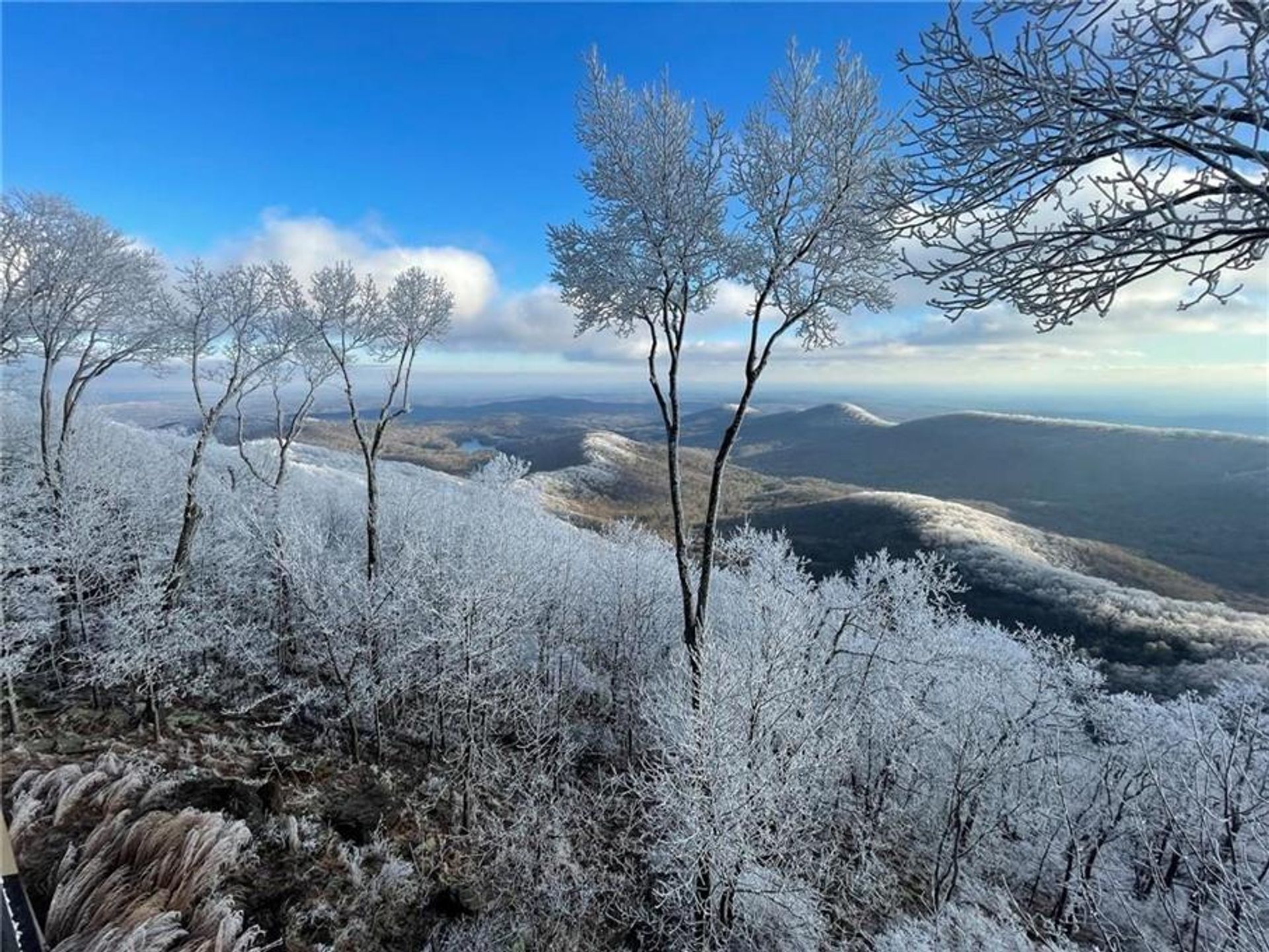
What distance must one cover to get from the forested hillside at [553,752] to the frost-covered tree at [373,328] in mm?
3626

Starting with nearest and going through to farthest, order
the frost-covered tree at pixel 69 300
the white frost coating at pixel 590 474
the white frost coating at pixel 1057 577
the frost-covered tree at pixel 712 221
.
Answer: the frost-covered tree at pixel 712 221
the frost-covered tree at pixel 69 300
the white frost coating at pixel 1057 577
the white frost coating at pixel 590 474

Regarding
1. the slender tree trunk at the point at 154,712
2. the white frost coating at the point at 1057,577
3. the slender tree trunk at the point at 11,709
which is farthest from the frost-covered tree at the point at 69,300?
the white frost coating at the point at 1057,577

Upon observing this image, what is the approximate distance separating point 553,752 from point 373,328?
33.7 feet

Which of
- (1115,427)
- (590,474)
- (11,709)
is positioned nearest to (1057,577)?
(11,709)

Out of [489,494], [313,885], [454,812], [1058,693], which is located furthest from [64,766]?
[489,494]

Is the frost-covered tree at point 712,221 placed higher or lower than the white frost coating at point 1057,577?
higher

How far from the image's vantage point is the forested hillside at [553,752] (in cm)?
726

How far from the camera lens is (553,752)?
41.2 ft

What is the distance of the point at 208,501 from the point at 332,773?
1076 centimetres

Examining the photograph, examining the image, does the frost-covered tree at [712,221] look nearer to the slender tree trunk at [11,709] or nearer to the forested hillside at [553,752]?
the forested hillside at [553,752]

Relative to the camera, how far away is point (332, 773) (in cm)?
1044

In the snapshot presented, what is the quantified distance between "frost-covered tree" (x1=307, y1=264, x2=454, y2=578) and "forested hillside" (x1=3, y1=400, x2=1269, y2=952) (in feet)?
11.9

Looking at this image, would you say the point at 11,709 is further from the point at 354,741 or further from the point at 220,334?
the point at 220,334

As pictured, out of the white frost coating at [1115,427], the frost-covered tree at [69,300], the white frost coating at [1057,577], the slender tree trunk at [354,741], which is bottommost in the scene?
the white frost coating at [1057,577]
